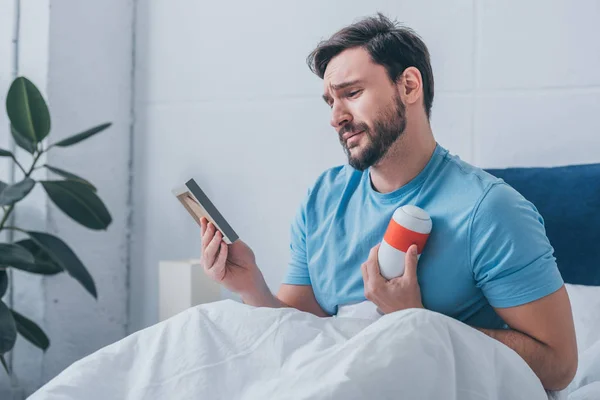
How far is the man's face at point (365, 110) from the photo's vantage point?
60.5 inches

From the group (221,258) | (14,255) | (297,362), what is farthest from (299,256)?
(14,255)

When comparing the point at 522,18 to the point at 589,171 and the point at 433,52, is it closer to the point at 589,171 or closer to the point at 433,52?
the point at 433,52

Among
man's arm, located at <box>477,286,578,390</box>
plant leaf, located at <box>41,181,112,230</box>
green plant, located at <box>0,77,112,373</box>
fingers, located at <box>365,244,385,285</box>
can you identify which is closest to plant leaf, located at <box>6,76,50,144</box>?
green plant, located at <box>0,77,112,373</box>

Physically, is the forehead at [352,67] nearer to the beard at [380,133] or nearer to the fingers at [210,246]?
the beard at [380,133]

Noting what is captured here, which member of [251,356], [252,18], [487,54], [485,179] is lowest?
[251,356]

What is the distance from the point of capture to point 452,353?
1.06 meters

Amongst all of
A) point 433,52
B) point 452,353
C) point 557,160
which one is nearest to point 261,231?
point 433,52

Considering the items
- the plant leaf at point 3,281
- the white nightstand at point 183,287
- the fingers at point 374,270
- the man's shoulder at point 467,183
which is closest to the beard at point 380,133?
the man's shoulder at point 467,183

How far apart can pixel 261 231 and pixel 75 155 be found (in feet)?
2.45

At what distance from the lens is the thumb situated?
133 centimetres

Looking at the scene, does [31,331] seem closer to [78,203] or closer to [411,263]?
[78,203]

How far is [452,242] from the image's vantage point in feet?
4.56

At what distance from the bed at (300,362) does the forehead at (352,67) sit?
0.49m

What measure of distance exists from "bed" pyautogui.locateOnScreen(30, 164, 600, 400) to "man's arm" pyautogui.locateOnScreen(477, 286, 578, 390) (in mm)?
61
